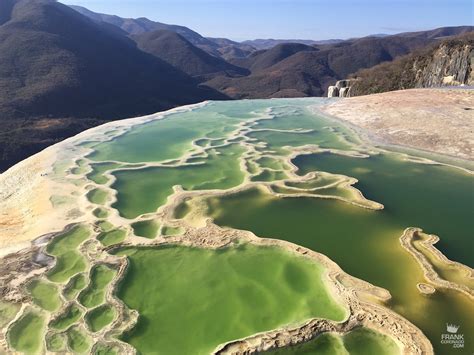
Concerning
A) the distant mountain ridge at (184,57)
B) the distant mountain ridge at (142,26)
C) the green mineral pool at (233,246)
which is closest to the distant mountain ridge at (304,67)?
the distant mountain ridge at (184,57)

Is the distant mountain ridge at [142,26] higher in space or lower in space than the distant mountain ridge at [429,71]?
higher

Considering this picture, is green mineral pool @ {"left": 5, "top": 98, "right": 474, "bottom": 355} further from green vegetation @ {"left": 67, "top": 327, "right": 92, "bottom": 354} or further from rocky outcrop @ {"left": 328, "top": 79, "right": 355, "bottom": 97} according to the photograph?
rocky outcrop @ {"left": 328, "top": 79, "right": 355, "bottom": 97}

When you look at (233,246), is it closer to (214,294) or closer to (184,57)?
(214,294)

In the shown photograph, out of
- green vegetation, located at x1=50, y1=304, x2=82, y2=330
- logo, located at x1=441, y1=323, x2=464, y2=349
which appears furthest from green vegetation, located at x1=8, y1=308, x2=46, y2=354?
logo, located at x1=441, y1=323, x2=464, y2=349

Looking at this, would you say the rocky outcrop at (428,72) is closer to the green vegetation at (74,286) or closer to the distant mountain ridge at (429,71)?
the distant mountain ridge at (429,71)

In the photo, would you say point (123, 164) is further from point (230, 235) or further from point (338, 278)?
point (338, 278)

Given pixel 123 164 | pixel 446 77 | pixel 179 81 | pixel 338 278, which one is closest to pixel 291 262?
pixel 338 278
